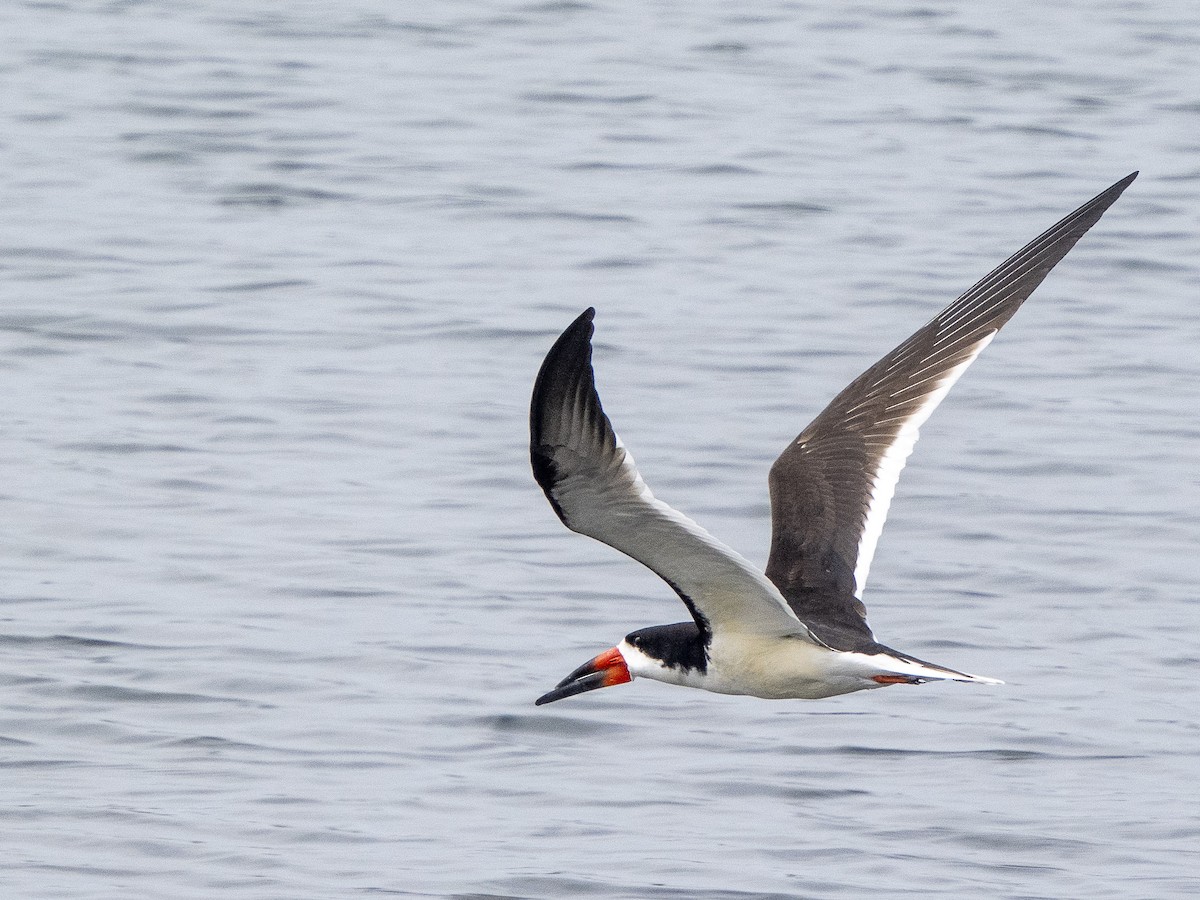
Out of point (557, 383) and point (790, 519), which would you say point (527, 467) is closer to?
point (790, 519)

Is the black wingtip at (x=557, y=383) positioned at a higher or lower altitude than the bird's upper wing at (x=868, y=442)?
higher

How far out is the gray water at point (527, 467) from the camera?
7875mm

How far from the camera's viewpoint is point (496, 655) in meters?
8.98

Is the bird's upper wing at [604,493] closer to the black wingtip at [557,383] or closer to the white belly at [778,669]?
the black wingtip at [557,383]

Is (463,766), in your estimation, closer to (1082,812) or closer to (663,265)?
(1082,812)

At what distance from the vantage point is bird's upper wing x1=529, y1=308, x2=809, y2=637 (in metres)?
5.46

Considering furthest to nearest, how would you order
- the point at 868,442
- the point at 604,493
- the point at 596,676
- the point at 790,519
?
the point at 868,442 < the point at 790,519 < the point at 596,676 < the point at 604,493

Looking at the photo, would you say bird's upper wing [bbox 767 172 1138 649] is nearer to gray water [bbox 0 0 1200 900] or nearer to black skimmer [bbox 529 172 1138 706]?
black skimmer [bbox 529 172 1138 706]

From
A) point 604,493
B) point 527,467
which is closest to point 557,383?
point 604,493

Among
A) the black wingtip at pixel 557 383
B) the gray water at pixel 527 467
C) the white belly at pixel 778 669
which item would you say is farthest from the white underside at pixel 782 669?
the black wingtip at pixel 557 383

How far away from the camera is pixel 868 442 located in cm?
837

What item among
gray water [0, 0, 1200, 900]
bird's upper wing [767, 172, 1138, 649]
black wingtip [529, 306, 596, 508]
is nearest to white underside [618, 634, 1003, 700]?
bird's upper wing [767, 172, 1138, 649]

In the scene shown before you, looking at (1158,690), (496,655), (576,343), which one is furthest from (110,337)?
(576,343)

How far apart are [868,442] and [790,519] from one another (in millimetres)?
532
